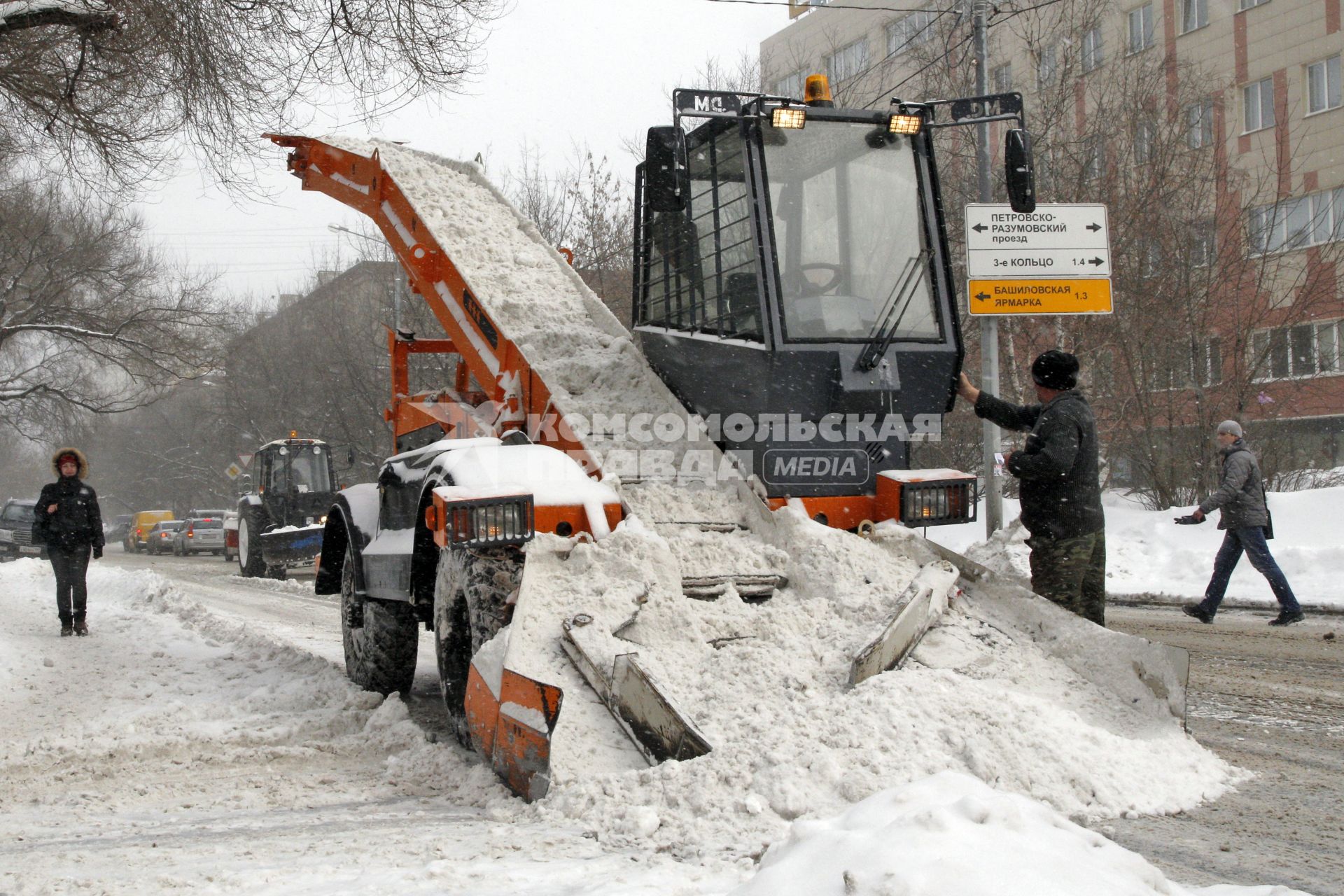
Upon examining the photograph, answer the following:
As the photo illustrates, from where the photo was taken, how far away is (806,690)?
4145mm

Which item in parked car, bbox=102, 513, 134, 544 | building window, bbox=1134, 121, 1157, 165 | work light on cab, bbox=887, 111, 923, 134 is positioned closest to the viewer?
work light on cab, bbox=887, 111, 923, 134

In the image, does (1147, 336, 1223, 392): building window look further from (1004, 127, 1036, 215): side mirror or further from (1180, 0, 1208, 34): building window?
(1180, 0, 1208, 34): building window

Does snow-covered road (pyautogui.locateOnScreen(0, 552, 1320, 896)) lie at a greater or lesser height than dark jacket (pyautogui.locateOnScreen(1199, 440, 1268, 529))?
lesser

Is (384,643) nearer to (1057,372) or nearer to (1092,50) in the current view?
(1057,372)

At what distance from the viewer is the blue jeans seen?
895cm

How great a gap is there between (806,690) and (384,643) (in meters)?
3.19

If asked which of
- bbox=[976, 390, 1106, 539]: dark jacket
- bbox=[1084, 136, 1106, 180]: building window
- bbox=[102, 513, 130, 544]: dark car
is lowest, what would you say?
bbox=[102, 513, 130, 544]: dark car

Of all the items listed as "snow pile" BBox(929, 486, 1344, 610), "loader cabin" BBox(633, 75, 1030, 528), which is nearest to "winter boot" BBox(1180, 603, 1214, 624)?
"snow pile" BBox(929, 486, 1344, 610)

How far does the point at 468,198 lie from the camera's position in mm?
7793

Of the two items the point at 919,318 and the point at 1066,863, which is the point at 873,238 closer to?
the point at 919,318

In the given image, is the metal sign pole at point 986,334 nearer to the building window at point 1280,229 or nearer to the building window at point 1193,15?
the building window at point 1280,229

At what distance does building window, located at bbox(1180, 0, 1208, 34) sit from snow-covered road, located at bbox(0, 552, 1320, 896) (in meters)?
29.0

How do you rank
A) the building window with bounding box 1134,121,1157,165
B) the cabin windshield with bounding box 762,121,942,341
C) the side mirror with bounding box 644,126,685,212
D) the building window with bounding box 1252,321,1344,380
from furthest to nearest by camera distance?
the building window with bounding box 1134,121,1157,165, the building window with bounding box 1252,321,1344,380, the cabin windshield with bounding box 762,121,942,341, the side mirror with bounding box 644,126,685,212

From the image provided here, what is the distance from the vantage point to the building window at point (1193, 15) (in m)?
28.9
